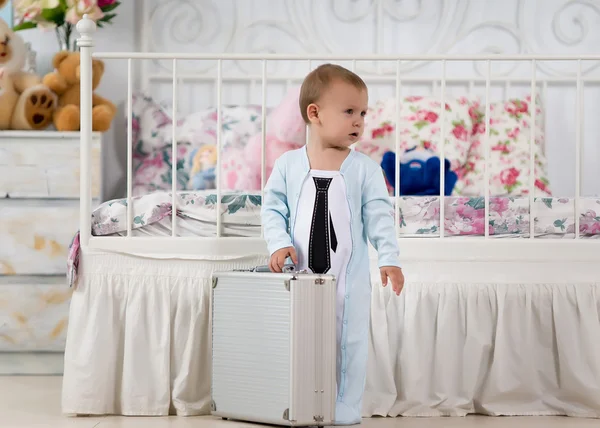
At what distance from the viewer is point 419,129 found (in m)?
3.17

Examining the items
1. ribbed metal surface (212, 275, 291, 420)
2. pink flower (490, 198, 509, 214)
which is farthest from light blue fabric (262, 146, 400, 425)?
pink flower (490, 198, 509, 214)

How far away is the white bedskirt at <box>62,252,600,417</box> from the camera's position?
7.47 ft

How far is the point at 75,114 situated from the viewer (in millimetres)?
3074

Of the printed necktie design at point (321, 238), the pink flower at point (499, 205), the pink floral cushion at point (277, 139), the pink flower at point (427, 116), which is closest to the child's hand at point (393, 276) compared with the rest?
the printed necktie design at point (321, 238)

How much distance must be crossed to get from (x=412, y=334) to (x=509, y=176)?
3.45 ft

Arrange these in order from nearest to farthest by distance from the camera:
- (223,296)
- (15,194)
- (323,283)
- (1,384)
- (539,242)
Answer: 1. (323,283)
2. (223,296)
3. (539,242)
4. (1,384)
5. (15,194)

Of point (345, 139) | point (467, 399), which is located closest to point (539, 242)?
point (467, 399)

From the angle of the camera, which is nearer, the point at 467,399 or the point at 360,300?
the point at 360,300

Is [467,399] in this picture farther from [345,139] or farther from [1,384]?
[1,384]

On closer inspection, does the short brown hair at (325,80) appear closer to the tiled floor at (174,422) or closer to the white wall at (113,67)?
the tiled floor at (174,422)

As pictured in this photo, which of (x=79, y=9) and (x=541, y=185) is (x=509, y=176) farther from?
(x=79, y=9)

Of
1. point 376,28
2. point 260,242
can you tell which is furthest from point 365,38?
point 260,242

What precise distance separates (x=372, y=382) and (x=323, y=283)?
0.47 metres

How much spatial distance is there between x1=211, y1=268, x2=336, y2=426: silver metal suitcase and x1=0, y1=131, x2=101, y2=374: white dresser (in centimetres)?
107
